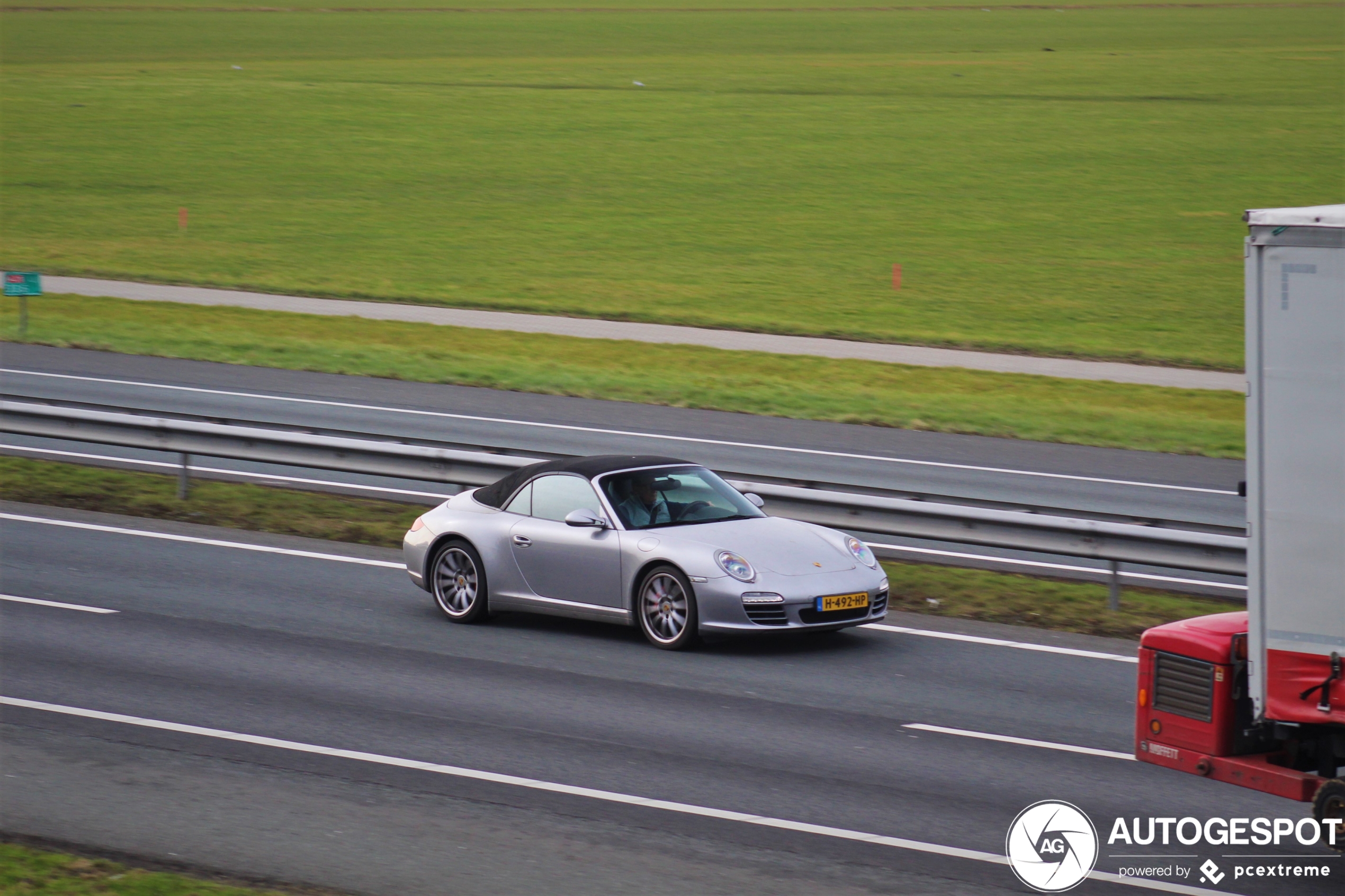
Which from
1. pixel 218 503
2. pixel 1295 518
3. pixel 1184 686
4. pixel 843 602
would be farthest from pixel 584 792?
pixel 218 503

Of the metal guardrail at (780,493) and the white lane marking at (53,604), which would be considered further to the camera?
the metal guardrail at (780,493)

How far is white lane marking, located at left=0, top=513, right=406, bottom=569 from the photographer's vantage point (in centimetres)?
1463

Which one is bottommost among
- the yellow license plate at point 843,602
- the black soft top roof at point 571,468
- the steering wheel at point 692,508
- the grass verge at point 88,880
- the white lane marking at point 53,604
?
the grass verge at point 88,880

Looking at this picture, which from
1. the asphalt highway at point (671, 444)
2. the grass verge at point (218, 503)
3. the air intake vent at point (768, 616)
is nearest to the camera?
the air intake vent at point (768, 616)

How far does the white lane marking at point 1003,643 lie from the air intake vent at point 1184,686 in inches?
167

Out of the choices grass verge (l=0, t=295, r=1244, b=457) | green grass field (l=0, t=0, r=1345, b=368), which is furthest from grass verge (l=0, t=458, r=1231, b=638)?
green grass field (l=0, t=0, r=1345, b=368)

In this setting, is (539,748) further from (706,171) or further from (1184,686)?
(706,171)

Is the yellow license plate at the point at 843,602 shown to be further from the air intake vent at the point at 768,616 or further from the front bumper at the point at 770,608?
the air intake vent at the point at 768,616

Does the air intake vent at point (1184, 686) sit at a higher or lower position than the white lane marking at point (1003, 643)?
higher

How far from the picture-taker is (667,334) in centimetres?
3080

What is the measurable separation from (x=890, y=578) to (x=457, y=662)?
179 inches

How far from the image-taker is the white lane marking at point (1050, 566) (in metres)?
14.5

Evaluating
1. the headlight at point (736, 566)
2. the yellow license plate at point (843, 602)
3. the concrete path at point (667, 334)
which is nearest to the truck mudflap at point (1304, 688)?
the yellow license plate at point (843, 602)

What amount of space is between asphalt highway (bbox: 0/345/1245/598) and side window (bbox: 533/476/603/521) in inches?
116
